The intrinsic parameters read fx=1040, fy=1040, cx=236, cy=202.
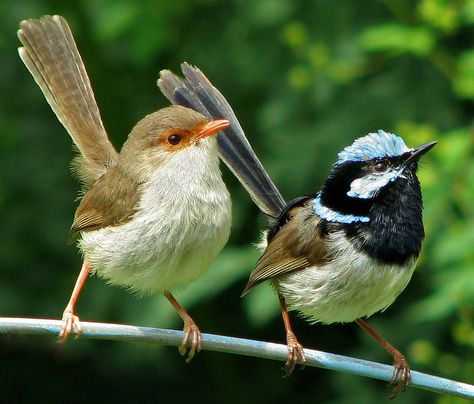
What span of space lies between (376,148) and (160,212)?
98 centimetres

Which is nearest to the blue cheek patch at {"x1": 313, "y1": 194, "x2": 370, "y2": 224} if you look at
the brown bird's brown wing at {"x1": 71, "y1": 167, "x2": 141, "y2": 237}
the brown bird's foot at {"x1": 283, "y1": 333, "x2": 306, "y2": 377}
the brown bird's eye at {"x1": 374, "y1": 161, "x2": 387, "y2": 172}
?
the brown bird's eye at {"x1": 374, "y1": 161, "x2": 387, "y2": 172}

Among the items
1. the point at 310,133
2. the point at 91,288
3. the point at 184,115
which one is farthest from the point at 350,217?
the point at 91,288

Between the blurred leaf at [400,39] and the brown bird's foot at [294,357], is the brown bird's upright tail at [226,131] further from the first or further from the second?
the blurred leaf at [400,39]

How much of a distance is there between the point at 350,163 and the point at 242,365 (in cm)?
421

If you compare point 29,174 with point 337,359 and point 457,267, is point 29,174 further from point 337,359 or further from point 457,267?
point 337,359

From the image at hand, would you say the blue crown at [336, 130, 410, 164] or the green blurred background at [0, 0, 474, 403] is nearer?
the blue crown at [336, 130, 410, 164]

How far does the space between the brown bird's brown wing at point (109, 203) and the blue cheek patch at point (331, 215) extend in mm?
846

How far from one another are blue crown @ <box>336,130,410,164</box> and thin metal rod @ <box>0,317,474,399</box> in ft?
3.15

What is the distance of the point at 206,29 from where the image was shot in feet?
26.5

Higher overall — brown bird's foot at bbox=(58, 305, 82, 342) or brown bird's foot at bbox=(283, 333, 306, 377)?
brown bird's foot at bbox=(58, 305, 82, 342)

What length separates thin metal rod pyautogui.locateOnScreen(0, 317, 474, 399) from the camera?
3.56m

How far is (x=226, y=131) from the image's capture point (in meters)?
5.26

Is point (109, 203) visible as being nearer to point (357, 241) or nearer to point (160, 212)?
point (160, 212)

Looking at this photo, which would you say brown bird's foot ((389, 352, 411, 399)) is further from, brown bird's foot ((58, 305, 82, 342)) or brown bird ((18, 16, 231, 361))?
brown bird's foot ((58, 305, 82, 342))
